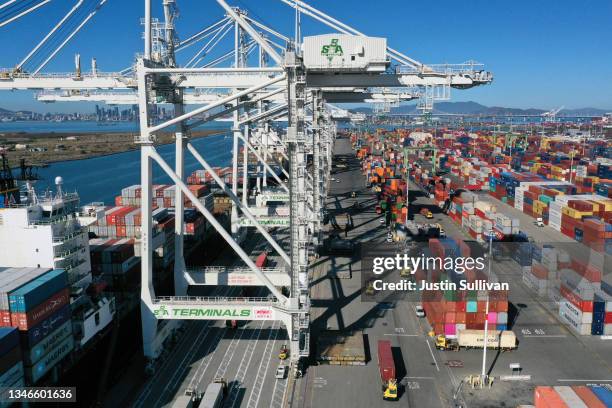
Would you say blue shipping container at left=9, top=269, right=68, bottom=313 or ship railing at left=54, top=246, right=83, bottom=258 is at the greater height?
ship railing at left=54, top=246, right=83, bottom=258

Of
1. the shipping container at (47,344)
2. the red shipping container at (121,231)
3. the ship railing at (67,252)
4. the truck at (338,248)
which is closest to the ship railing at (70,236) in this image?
the ship railing at (67,252)

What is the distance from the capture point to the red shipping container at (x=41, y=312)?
15.9 meters

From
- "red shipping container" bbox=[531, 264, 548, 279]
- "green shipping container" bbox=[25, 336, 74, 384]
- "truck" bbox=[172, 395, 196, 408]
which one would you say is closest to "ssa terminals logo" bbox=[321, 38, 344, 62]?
"truck" bbox=[172, 395, 196, 408]

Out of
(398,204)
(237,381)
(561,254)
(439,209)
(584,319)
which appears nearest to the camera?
(237,381)

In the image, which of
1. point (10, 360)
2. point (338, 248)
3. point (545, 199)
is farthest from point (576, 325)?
point (545, 199)

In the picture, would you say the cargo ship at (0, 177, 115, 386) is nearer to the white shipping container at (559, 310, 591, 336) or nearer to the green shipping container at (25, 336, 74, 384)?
the green shipping container at (25, 336, 74, 384)

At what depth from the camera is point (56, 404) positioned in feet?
55.0

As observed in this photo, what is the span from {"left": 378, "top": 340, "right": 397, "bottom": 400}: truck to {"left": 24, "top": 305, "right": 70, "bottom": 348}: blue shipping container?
12.5 meters

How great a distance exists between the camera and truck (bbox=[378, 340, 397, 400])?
58.7ft

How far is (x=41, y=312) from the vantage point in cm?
1669

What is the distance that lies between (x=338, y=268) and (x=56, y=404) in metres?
20.6

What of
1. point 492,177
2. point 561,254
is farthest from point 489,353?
point 492,177

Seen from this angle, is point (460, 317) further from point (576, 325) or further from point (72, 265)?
point (72, 265)

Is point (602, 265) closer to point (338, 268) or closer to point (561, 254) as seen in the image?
point (561, 254)
